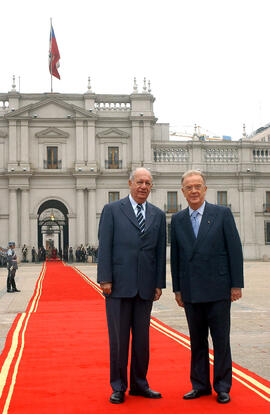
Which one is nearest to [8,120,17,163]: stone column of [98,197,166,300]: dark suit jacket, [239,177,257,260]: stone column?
[239,177,257,260]: stone column

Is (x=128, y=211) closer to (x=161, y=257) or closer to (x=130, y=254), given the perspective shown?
(x=130, y=254)

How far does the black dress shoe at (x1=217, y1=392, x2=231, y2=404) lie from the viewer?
517 cm

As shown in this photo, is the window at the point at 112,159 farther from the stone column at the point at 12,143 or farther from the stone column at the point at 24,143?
the stone column at the point at 12,143

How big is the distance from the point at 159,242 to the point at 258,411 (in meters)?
1.84

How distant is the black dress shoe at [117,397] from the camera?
5.24m

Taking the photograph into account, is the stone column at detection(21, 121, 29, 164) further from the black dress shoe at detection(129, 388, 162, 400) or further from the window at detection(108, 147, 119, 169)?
the black dress shoe at detection(129, 388, 162, 400)

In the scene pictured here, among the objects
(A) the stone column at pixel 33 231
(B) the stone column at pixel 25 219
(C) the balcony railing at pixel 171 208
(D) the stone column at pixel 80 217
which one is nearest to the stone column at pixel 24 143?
(B) the stone column at pixel 25 219

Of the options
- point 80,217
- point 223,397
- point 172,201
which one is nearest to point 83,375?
point 223,397

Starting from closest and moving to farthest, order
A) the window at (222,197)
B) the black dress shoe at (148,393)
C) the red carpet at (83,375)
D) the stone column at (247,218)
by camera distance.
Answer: the red carpet at (83,375), the black dress shoe at (148,393), the stone column at (247,218), the window at (222,197)

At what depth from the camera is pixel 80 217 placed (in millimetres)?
43250

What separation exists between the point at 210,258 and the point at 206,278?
20 centimetres

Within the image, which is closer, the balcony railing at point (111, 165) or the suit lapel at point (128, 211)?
the suit lapel at point (128, 211)

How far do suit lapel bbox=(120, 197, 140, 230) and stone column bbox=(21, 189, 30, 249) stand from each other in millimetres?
37568

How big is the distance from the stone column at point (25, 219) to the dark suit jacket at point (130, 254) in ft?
123
